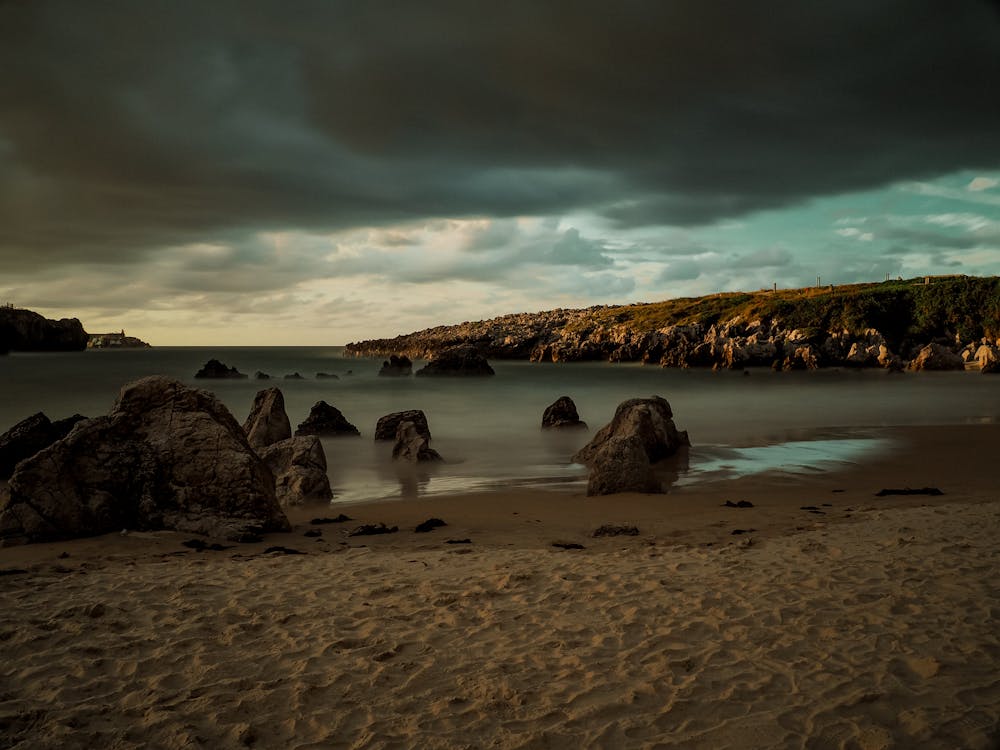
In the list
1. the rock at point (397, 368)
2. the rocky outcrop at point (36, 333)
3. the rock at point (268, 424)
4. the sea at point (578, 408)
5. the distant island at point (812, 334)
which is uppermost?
the rocky outcrop at point (36, 333)

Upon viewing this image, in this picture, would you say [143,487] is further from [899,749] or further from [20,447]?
[899,749]

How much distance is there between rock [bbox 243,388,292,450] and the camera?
1794 centimetres

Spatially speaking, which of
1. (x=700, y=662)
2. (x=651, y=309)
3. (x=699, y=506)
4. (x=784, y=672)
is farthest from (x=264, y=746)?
(x=651, y=309)

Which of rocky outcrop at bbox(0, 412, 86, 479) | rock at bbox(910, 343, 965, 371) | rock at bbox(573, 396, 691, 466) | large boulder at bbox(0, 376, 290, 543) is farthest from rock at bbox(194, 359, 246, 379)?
rock at bbox(910, 343, 965, 371)

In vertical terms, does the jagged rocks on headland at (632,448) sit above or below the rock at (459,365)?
below

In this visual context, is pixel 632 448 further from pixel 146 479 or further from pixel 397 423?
pixel 397 423

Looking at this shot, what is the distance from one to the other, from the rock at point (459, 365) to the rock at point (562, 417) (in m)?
37.6

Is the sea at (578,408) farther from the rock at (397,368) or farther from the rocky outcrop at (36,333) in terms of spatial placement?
the rocky outcrop at (36,333)

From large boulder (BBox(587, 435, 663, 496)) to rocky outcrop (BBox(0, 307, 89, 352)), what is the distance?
489 ft

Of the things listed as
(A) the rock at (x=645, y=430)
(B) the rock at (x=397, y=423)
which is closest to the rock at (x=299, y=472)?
(B) the rock at (x=397, y=423)

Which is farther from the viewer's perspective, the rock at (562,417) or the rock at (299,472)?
the rock at (562,417)

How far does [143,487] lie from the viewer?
9.72m

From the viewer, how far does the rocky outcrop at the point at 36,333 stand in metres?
131

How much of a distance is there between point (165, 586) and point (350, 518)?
14.3 ft
